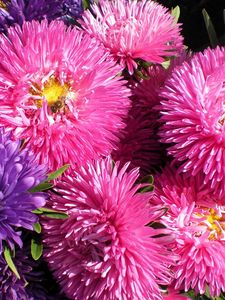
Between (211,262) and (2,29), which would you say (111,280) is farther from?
(2,29)

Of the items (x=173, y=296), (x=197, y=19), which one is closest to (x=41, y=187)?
(x=173, y=296)

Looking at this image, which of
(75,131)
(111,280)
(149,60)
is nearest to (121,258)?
(111,280)

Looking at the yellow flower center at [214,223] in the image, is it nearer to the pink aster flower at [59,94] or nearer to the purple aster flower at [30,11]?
the pink aster flower at [59,94]

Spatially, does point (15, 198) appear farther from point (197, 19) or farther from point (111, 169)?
point (197, 19)

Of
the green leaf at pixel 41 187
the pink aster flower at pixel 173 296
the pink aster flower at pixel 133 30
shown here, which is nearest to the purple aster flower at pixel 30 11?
the pink aster flower at pixel 133 30

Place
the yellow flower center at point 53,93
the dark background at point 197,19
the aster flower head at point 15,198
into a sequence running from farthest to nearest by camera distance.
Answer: the dark background at point 197,19
the yellow flower center at point 53,93
the aster flower head at point 15,198
